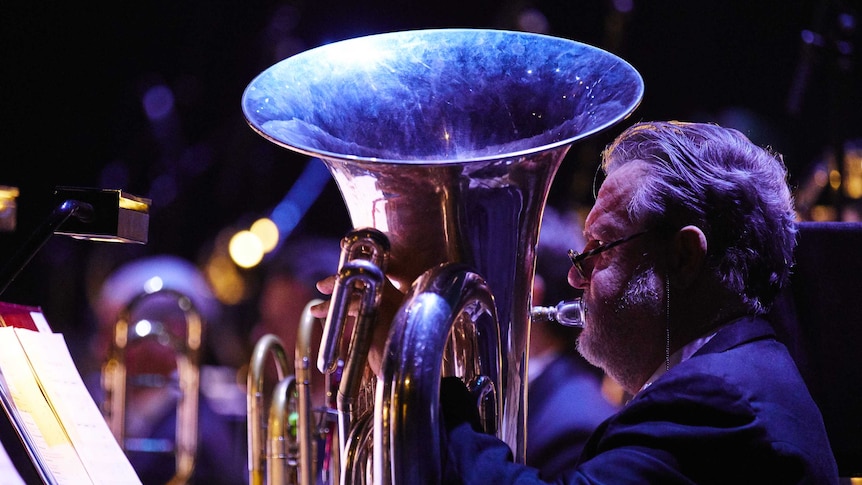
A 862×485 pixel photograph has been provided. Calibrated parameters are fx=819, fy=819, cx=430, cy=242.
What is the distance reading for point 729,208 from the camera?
5.26ft

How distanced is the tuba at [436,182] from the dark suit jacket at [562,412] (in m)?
1.37

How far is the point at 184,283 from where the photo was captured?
4.70m

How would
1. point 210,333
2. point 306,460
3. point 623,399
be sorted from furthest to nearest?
point 210,333
point 623,399
point 306,460

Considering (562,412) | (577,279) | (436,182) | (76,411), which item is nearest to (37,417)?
(76,411)

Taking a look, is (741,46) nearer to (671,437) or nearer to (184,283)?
(184,283)

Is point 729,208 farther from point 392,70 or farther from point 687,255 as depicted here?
point 392,70

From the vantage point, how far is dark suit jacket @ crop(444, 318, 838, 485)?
1230 mm

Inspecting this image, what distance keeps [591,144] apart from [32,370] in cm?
408

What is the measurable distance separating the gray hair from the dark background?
174 cm

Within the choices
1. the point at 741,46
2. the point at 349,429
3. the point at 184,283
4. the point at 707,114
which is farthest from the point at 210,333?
the point at 349,429

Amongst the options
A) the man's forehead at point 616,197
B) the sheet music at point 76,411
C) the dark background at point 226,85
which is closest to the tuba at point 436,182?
the man's forehead at point 616,197

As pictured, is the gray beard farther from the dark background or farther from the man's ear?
the dark background

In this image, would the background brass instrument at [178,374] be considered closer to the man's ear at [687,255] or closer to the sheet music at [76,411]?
the sheet music at [76,411]

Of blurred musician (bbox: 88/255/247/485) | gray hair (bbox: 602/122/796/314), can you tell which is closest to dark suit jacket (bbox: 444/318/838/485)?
gray hair (bbox: 602/122/796/314)
